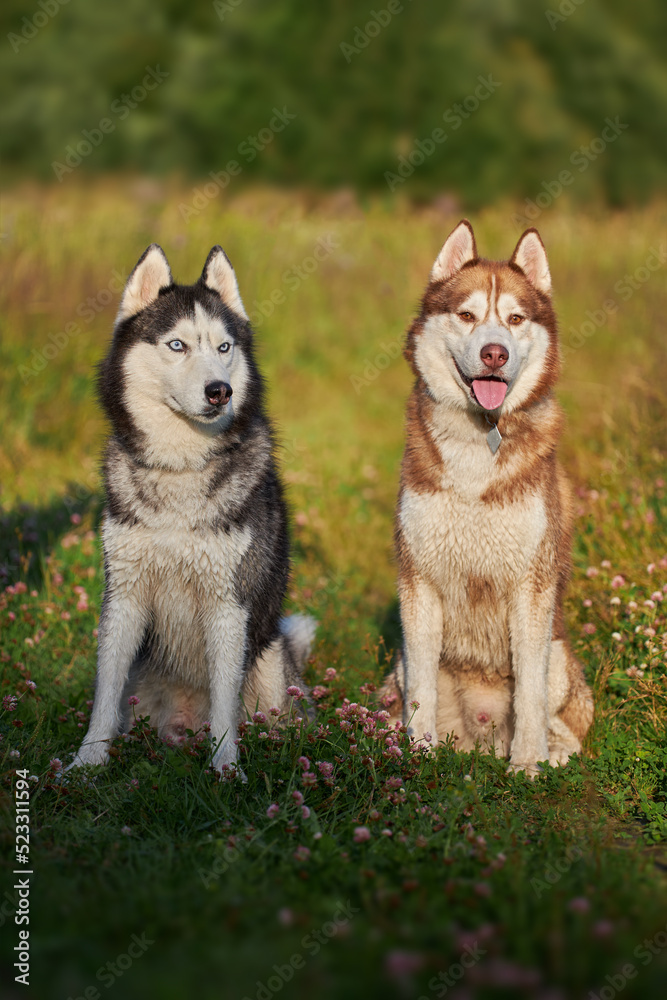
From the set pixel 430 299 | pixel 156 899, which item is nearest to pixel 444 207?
pixel 430 299

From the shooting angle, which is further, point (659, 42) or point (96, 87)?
point (659, 42)

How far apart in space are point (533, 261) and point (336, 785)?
2629mm

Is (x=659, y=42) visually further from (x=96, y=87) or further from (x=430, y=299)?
(x=430, y=299)

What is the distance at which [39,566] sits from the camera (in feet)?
20.1

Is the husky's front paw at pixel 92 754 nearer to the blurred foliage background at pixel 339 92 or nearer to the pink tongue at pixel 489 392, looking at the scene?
the pink tongue at pixel 489 392

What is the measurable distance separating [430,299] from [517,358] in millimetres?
584
